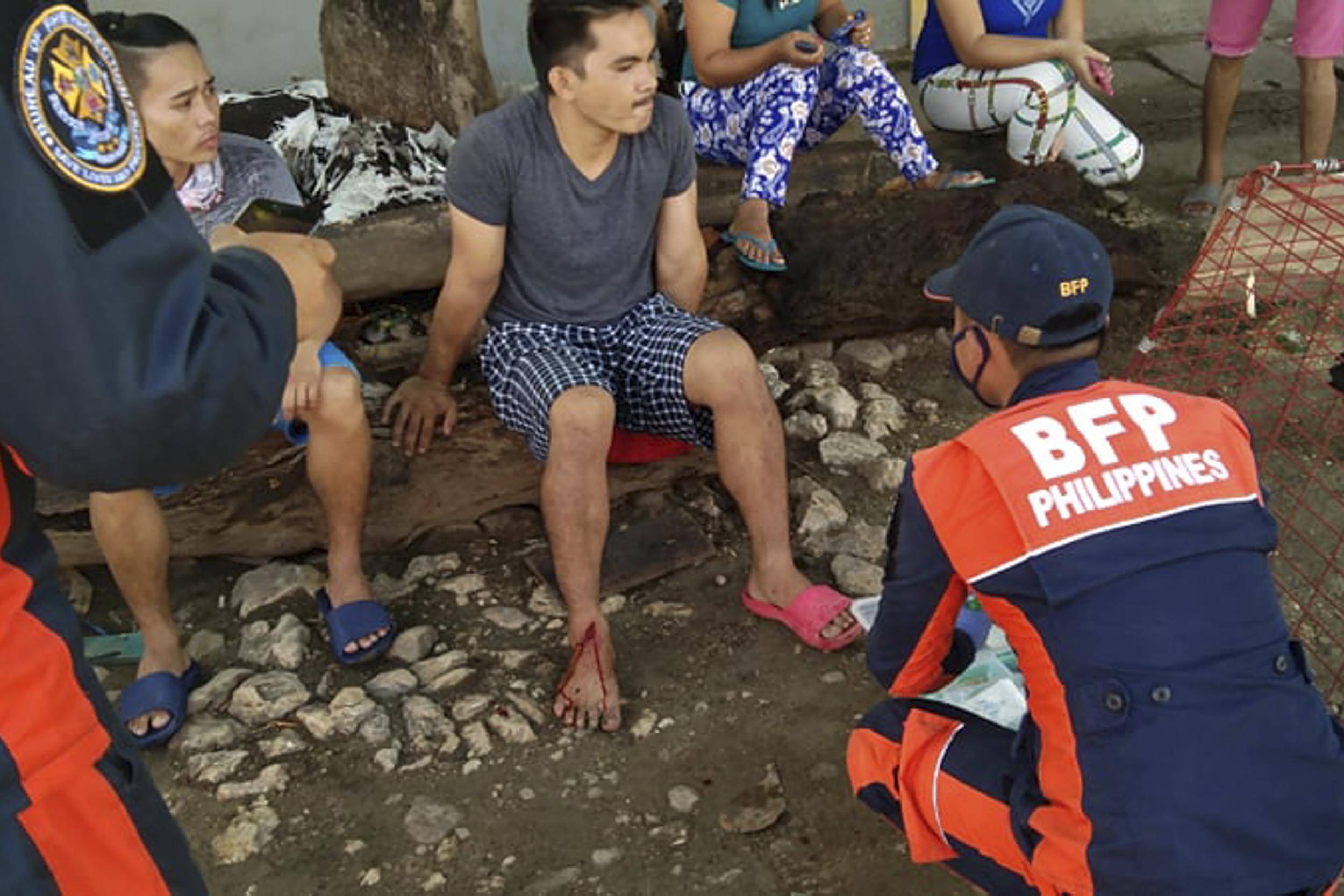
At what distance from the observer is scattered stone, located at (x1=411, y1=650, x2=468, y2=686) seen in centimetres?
309

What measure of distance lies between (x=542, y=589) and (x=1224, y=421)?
6.17 ft

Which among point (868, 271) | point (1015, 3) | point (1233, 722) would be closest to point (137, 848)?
point (1233, 722)

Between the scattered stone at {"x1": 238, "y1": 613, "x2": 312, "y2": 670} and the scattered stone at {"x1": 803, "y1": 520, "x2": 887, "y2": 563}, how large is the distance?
1.35 m

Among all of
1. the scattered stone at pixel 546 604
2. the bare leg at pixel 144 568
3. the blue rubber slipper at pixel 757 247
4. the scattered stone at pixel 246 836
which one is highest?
the blue rubber slipper at pixel 757 247

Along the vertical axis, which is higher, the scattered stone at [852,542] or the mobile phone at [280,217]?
the mobile phone at [280,217]

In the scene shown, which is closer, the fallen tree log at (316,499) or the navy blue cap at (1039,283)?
the navy blue cap at (1039,283)

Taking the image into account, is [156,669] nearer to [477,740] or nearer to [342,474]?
[342,474]

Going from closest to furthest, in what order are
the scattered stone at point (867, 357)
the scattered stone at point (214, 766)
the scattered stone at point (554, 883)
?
the scattered stone at point (554, 883)
the scattered stone at point (214, 766)
the scattered stone at point (867, 357)

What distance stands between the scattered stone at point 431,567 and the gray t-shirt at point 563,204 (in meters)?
0.66

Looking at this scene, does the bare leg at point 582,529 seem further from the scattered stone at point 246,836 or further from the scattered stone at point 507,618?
the scattered stone at point 246,836

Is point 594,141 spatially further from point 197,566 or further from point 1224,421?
point 1224,421

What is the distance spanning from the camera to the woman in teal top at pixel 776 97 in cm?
411

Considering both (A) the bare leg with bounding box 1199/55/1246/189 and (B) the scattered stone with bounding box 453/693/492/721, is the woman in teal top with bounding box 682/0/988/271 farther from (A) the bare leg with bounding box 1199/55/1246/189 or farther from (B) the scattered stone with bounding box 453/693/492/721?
(B) the scattered stone with bounding box 453/693/492/721

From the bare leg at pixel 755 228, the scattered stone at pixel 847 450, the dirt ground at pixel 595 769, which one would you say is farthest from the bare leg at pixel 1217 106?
the dirt ground at pixel 595 769
